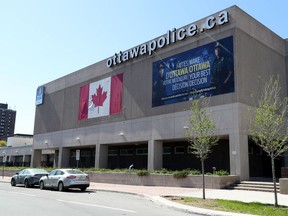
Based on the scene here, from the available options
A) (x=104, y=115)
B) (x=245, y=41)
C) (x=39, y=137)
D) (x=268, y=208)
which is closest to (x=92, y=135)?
(x=104, y=115)

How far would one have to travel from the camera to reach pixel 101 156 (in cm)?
3866

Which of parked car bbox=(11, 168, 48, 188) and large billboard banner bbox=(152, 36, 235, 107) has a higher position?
large billboard banner bbox=(152, 36, 235, 107)

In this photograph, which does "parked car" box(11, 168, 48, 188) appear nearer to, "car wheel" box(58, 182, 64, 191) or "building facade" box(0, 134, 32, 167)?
"car wheel" box(58, 182, 64, 191)

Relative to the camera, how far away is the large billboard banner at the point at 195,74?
27.0 m

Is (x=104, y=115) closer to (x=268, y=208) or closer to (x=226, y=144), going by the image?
(x=226, y=144)

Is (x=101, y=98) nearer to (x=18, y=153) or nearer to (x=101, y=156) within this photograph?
(x=101, y=156)

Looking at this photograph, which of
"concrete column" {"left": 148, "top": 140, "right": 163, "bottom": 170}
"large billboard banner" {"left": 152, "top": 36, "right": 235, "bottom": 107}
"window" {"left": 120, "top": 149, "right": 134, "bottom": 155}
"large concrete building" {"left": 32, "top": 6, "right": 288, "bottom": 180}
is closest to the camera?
"large concrete building" {"left": 32, "top": 6, "right": 288, "bottom": 180}

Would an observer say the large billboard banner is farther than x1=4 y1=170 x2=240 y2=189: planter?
Yes

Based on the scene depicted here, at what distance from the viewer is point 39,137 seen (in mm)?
51531

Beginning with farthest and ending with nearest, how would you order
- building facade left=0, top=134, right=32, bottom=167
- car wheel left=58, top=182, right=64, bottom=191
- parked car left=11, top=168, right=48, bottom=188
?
building facade left=0, top=134, right=32, bottom=167 → parked car left=11, top=168, right=48, bottom=188 → car wheel left=58, top=182, right=64, bottom=191

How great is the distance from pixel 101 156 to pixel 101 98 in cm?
694

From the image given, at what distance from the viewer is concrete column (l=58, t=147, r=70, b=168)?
4523 cm

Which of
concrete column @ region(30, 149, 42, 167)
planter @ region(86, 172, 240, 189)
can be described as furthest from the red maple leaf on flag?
concrete column @ region(30, 149, 42, 167)

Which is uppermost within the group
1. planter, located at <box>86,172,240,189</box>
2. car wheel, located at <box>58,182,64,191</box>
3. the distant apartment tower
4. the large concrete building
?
the distant apartment tower
